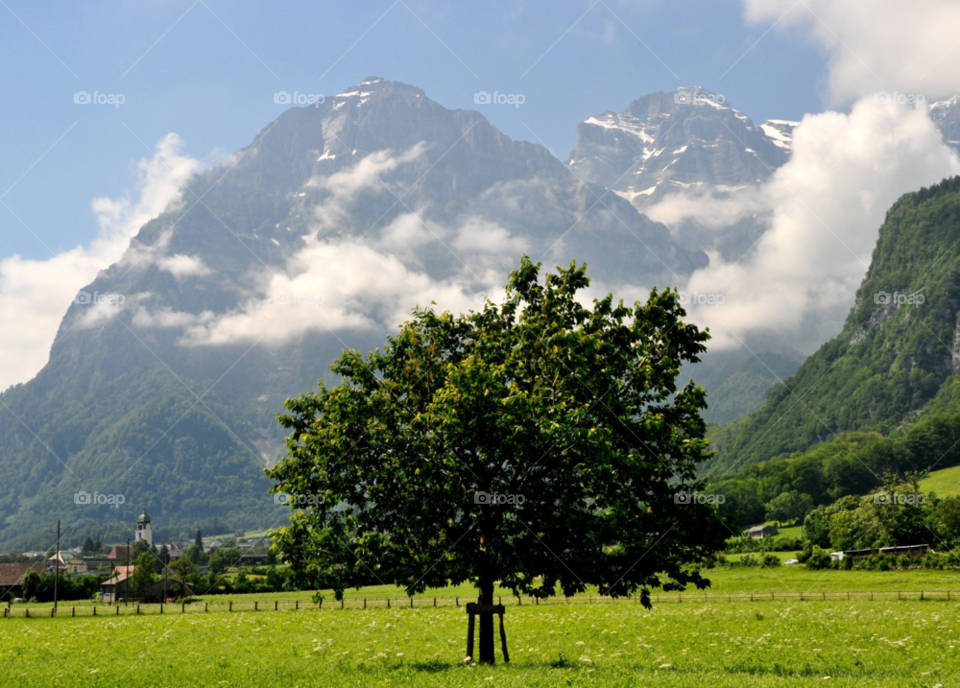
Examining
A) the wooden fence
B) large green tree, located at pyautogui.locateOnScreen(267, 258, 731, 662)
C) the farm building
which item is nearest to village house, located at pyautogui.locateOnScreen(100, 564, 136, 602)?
the wooden fence

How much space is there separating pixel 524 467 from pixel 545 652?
410 inches

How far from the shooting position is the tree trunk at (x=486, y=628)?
26188 mm

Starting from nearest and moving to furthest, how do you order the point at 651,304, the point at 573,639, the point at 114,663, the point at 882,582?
1. the point at 651,304
2. the point at 114,663
3. the point at 573,639
4. the point at 882,582

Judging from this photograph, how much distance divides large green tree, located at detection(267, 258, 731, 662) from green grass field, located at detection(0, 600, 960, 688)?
3.25 metres

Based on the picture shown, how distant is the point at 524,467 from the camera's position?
25688mm

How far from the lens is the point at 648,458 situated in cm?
2555

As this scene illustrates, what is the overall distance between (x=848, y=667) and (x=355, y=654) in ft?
63.6

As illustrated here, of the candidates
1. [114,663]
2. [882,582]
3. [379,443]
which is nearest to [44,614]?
[114,663]

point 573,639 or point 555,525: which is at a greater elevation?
point 555,525

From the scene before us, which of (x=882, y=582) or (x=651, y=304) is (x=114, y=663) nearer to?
(x=651, y=304)
